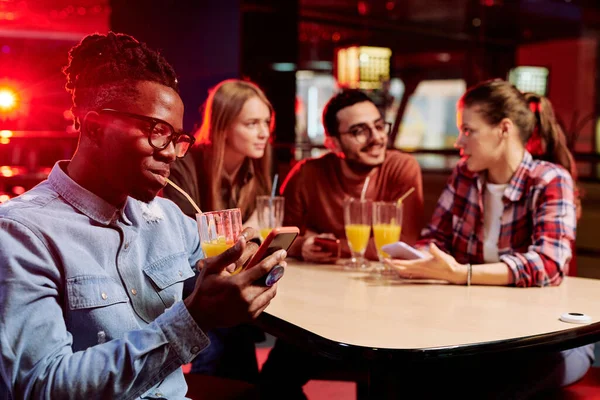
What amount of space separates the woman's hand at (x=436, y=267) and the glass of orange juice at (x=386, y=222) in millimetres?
206

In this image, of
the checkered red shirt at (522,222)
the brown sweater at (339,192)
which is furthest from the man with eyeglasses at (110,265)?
the brown sweater at (339,192)

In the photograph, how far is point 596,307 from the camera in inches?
74.1

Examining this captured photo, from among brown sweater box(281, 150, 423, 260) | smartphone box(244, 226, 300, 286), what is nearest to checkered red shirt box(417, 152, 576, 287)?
brown sweater box(281, 150, 423, 260)

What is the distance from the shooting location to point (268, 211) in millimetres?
2506

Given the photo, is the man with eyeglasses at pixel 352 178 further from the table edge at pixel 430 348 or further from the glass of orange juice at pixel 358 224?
the table edge at pixel 430 348

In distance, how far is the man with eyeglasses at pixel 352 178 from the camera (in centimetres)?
300

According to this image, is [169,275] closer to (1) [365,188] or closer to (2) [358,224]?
(2) [358,224]

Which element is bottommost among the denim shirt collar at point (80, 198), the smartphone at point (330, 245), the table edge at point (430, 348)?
the table edge at point (430, 348)

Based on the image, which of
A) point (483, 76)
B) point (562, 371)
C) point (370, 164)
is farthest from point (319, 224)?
point (483, 76)

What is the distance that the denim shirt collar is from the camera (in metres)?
1.33

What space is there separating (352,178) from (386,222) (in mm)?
732

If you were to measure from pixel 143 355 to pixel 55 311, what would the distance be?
6.8 inches

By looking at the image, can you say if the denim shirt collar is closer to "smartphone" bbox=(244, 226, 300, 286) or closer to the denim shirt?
the denim shirt

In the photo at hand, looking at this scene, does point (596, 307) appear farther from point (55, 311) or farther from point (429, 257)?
point (55, 311)
